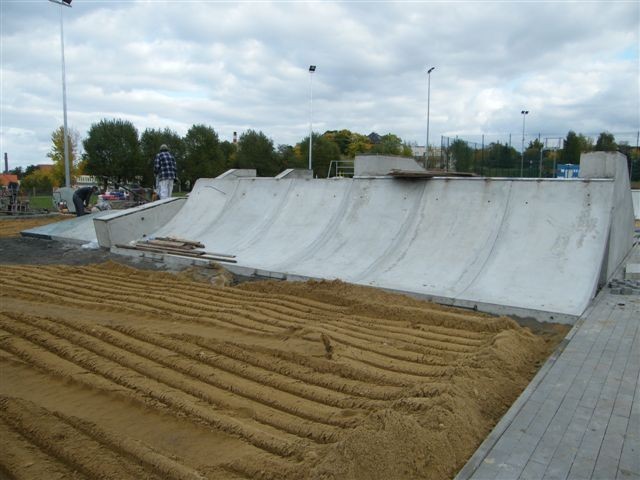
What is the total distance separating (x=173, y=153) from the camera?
2290 inches

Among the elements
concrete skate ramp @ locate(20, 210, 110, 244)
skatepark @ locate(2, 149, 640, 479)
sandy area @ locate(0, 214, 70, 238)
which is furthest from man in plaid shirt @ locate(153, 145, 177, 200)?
sandy area @ locate(0, 214, 70, 238)

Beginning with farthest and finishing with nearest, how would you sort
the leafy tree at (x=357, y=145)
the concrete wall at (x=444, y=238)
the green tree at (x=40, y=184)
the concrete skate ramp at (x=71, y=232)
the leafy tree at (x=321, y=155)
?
the leafy tree at (x=357, y=145) → the green tree at (x=40, y=184) → the leafy tree at (x=321, y=155) → the concrete skate ramp at (x=71, y=232) → the concrete wall at (x=444, y=238)

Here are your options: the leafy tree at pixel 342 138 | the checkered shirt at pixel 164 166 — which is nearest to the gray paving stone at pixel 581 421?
the checkered shirt at pixel 164 166

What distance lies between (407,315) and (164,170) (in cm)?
1127

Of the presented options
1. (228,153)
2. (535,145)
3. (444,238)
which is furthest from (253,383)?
(228,153)

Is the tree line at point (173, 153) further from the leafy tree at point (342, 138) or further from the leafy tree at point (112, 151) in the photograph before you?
the leafy tree at point (342, 138)

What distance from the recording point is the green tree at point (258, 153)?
197ft

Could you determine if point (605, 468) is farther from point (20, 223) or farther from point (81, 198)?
point (20, 223)

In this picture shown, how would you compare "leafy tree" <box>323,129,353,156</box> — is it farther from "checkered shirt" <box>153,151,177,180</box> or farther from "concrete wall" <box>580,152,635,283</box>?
"concrete wall" <box>580,152,635,283</box>

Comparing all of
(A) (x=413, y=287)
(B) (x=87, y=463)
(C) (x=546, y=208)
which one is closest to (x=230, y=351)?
(B) (x=87, y=463)

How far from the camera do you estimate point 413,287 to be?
26.3 feet

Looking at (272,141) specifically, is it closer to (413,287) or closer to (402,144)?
(402,144)

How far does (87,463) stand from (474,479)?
8.20 ft

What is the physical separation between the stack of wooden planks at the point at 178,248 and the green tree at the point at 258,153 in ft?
157
